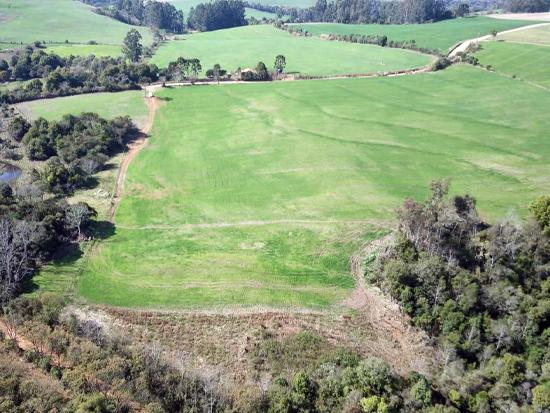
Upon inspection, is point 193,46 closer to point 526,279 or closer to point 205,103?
point 205,103

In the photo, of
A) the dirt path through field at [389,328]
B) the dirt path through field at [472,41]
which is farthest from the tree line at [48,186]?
the dirt path through field at [472,41]

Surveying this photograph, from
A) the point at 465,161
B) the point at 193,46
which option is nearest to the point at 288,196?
the point at 465,161

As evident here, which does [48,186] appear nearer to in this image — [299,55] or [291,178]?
[291,178]

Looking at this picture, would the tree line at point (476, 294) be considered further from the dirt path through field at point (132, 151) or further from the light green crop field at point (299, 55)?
the light green crop field at point (299, 55)

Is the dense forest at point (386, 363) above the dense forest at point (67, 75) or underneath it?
underneath

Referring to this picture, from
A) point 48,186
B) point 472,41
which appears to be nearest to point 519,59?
point 472,41
